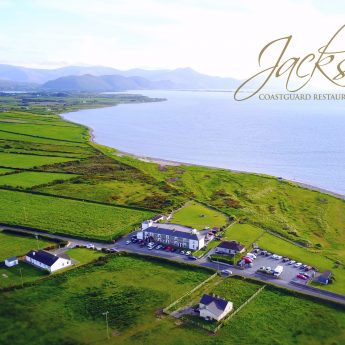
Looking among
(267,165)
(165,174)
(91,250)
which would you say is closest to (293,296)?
(91,250)

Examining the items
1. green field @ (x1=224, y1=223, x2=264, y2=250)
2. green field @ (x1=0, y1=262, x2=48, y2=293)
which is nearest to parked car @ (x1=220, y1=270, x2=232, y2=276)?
green field @ (x1=224, y1=223, x2=264, y2=250)

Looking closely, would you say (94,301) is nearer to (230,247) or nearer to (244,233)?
(230,247)

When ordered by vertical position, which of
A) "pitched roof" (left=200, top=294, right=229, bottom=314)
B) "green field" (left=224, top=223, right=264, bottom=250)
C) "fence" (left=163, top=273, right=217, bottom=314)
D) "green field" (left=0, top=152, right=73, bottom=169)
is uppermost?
"green field" (left=0, top=152, right=73, bottom=169)

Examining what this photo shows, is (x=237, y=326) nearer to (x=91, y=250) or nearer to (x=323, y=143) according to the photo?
(x=91, y=250)

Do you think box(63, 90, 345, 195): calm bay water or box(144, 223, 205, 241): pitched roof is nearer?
box(144, 223, 205, 241): pitched roof

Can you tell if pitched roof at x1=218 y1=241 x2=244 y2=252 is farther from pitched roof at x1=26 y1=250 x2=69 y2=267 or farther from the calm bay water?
the calm bay water

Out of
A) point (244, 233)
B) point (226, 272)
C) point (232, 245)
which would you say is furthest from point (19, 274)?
point (244, 233)

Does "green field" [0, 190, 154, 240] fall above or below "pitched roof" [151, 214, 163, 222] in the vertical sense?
below
